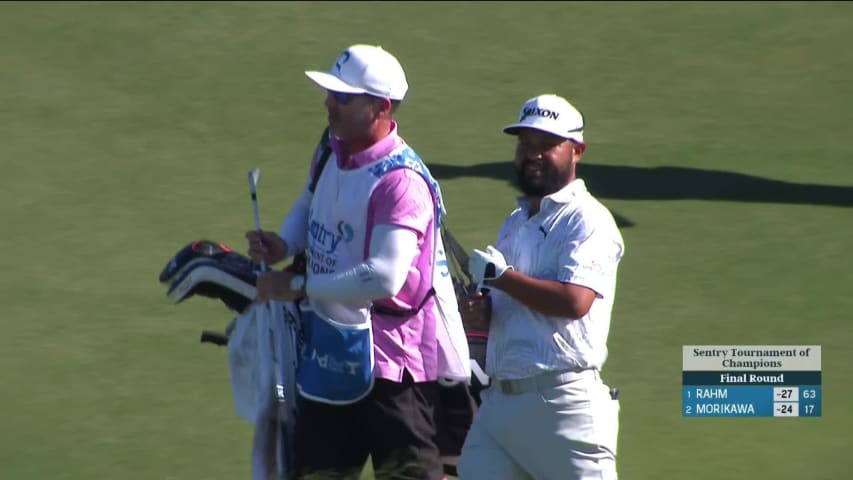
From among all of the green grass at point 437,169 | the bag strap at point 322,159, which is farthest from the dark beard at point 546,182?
the green grass at point 437,169

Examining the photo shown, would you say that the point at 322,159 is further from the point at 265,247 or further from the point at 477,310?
the point at 477,310

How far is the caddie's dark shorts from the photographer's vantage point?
5.43 metres

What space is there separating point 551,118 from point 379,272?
0.76m

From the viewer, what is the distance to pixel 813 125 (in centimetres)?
1141

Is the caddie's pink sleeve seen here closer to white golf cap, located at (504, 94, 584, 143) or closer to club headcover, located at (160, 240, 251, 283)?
white golf cap, located at (504, 94, 584, 143)

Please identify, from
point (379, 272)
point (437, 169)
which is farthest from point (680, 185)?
point (379, 272)

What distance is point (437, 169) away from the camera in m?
10.6

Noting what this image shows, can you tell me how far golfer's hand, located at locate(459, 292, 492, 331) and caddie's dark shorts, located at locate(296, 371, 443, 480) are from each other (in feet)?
0.84

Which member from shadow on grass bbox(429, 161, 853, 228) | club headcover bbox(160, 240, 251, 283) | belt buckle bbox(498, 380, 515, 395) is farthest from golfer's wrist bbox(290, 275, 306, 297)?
shadow on grass bbox(429, 161, 853, 228)

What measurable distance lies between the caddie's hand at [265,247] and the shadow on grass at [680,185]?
15.6 ft

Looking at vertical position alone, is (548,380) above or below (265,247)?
below

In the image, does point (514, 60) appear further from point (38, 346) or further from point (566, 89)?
point (38, 346)

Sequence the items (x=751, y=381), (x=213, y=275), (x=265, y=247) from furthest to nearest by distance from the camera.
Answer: (x=751, y=381) → (x=213, y=275) → (x=265, y=247)

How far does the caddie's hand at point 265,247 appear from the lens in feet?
18.2
